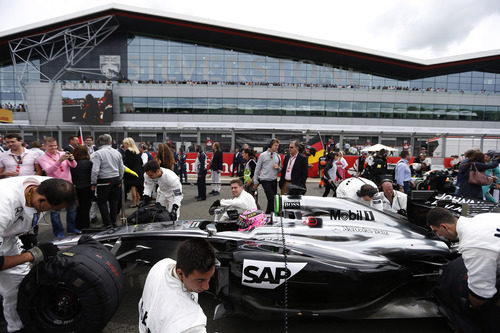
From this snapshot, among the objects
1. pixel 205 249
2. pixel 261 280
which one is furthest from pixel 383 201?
pixel 205 249

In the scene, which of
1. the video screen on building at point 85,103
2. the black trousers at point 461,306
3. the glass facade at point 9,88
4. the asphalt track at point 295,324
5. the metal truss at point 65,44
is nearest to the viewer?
the black trousers at point 461,306

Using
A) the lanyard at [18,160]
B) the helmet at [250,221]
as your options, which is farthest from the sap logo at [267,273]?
the lanyard at [18,160]

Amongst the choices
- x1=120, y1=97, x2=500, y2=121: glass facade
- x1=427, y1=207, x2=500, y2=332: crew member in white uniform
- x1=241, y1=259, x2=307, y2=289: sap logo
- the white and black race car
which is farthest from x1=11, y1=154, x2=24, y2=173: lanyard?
x1=120, y1=97, x2=500, y2=121: glass facade

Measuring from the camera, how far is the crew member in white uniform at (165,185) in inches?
154

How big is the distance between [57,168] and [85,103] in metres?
29.2

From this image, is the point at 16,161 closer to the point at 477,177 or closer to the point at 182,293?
the point at 182,293

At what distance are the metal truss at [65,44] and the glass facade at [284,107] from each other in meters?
9.39

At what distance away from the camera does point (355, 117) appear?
30.4m

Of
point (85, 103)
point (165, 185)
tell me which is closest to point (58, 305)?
point (165, 185)

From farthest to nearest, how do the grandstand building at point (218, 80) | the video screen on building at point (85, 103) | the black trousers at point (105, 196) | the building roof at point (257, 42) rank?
the building roof at point (257, 42), the grandstand building at point (218, 80), the video screen on building at point (85, 103), the black trousers at point (105, 196)

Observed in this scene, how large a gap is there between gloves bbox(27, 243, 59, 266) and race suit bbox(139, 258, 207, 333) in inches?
52.7

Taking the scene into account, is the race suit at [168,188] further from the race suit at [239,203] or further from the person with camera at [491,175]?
the person with camera at [491,175]

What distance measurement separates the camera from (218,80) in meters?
33.3

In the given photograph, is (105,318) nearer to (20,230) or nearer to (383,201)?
(20,230)
